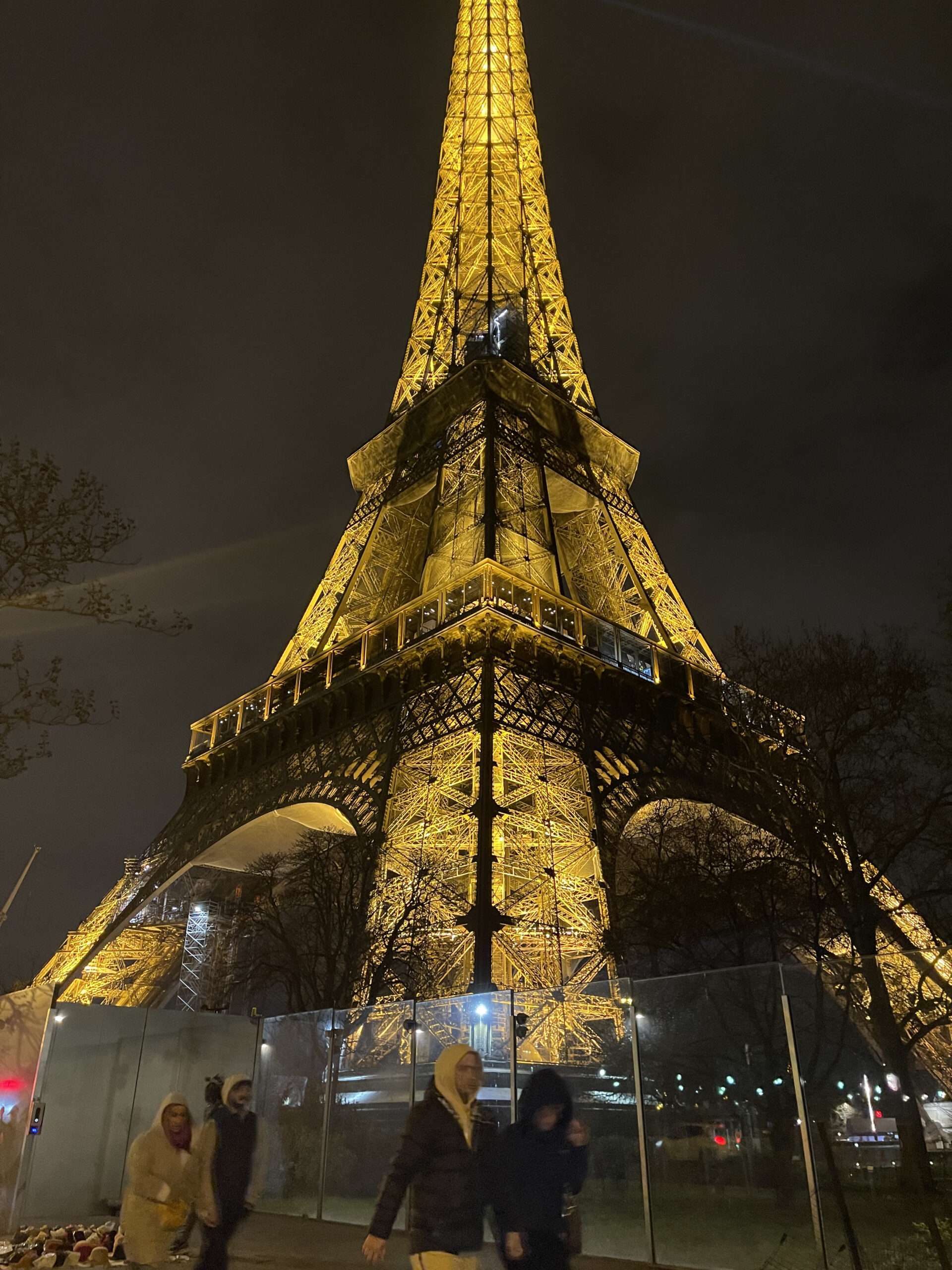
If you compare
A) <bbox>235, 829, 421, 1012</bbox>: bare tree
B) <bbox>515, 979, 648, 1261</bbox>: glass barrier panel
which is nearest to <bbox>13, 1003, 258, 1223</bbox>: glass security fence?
<bbox>235, 829, 421, 1012</bbox>: bare tree

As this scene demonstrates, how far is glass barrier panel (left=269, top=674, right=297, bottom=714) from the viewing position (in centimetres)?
3067

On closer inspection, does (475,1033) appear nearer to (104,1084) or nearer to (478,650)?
(104,1084)

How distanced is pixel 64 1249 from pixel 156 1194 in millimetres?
5435

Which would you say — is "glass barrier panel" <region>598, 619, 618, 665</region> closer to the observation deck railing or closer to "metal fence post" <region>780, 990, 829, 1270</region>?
the observation deck railing

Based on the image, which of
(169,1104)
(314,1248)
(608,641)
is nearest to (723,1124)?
(314,1248)

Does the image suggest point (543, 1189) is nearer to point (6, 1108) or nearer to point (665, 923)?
point (6, 1108)

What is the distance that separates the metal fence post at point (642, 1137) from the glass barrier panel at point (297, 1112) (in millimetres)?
4751

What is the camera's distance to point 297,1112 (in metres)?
12.9

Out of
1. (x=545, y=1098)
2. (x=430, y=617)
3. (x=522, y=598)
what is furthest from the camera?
(x=430, y=617)

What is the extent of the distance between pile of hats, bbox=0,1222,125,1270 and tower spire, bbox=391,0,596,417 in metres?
32.3

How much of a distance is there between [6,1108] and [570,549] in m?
28.6

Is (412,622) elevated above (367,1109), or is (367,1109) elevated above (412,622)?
(412,622)

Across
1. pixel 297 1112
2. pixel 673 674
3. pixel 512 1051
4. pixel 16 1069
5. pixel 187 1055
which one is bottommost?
pixel 297 1112

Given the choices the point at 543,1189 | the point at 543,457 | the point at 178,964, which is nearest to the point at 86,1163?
the point at 543,1189
